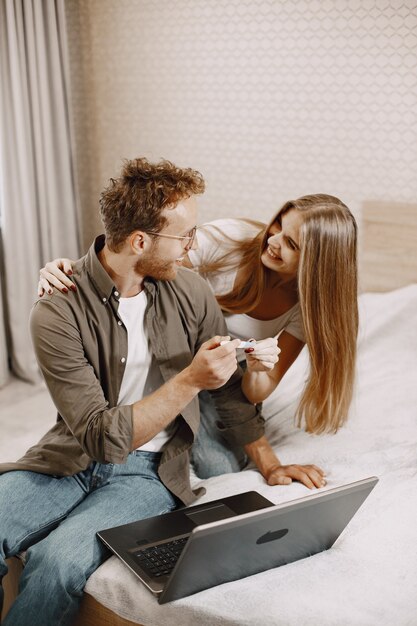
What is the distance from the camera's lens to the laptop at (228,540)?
1340 mm

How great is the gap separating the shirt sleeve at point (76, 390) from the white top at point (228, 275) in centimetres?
53

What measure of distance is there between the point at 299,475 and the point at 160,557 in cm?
46

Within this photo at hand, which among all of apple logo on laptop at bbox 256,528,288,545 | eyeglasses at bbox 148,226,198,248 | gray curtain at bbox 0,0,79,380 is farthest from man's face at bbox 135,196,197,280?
gray curtain at bbox 0,0,79,380

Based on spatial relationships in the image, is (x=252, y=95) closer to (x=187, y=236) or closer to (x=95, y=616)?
(x=187, y=236)

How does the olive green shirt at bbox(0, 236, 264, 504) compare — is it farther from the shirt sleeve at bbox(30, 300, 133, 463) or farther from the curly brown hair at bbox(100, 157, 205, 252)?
the curly brown hair at bbox(100, 157, 205, 252)

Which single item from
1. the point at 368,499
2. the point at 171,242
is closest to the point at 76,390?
the point at 171,242

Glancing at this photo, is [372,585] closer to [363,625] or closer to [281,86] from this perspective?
[363,625]

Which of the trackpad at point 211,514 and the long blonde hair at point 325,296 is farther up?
the long blonde hair at point 325,296

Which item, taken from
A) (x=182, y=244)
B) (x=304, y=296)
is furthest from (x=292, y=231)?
(x=182, y=244)

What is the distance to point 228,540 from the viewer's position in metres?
1.36

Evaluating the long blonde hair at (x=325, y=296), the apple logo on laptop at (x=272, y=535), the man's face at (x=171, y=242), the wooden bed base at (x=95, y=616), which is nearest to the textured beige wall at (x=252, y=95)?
the long blonde hair at (x=325, y=296)

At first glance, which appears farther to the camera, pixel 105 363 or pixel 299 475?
pixel 299 475

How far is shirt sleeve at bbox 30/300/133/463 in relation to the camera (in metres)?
1.59

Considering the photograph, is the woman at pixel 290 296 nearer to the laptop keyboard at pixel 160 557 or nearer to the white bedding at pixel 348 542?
the white bedding at pixel 348 542
